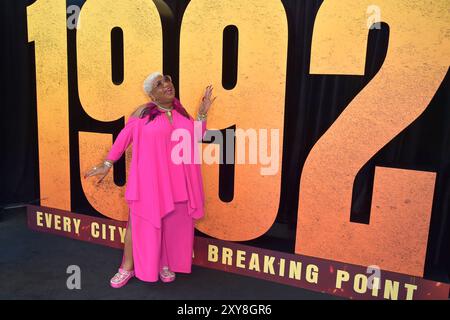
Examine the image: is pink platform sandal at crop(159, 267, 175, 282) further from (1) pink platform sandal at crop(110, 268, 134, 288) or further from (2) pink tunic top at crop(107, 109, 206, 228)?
(2) pink tunic top at crop(107, 109, 206, 228)

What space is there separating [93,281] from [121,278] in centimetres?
19

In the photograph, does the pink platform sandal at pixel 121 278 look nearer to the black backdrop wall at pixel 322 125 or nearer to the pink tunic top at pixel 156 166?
the pink tunic top at pixel 156 166

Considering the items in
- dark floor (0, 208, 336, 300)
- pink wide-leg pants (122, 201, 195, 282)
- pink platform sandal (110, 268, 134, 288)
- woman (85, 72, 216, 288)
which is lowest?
dark floor (0, 208, 336, 300)

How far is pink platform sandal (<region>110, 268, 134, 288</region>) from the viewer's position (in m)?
2.32

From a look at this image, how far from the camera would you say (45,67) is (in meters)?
3.00

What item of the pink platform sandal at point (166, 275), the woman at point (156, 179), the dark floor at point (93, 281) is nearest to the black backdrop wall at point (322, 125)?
the dark floor at point (93, 281)

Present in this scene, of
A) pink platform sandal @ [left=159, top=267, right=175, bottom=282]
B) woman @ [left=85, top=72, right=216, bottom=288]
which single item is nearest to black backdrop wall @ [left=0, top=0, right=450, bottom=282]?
woman @ [left=85, top=72, right=216, bottom=288]

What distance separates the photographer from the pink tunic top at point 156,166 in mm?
2178

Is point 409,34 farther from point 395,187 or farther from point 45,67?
point 45,67

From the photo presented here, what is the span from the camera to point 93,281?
2.38 m

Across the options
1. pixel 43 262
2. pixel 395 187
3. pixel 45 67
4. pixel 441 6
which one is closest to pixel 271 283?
pixel 395 187

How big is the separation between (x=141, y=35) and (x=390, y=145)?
1.73m

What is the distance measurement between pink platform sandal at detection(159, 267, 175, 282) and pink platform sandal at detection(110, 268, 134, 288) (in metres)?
0.19

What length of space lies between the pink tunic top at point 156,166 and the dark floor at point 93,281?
437mm
